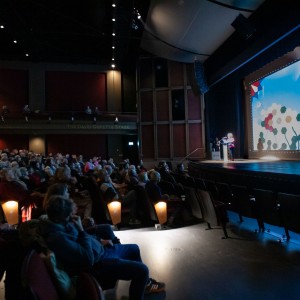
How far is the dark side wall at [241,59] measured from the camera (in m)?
7.05

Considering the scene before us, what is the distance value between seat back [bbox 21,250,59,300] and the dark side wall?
6.82m

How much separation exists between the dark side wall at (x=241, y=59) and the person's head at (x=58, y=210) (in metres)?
6.42

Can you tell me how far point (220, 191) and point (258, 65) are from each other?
676 cm

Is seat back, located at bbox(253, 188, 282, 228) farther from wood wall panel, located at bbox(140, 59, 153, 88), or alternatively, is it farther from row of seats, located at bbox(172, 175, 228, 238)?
wood wall panel, located at bbox(140, 59, 153, 88)

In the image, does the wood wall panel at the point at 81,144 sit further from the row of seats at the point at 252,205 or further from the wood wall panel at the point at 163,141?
the row of seats at the point at 252,205

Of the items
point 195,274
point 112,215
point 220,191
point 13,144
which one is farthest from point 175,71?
point 195,274

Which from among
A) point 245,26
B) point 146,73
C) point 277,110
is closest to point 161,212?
point 245,26

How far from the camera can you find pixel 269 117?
9914 millimetres

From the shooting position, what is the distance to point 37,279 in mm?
1643

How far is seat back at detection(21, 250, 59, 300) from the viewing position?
1568 millimetres

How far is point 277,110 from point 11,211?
26.2 feet

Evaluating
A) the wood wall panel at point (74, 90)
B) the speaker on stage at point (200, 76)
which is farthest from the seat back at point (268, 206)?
the wood wall panel at point (74, 90)

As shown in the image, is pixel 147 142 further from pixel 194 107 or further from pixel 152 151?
pixel 194 107

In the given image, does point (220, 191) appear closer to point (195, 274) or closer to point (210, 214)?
point (210, 214)
